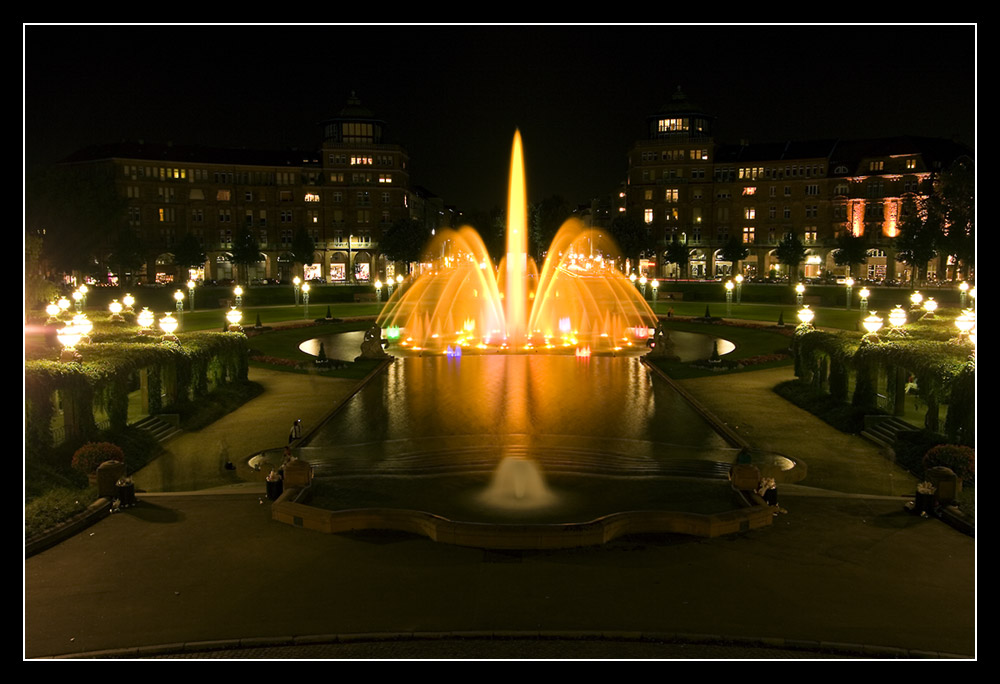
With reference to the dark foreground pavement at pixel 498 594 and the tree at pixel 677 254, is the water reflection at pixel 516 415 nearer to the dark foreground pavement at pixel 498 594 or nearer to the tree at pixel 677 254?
the dark foreground pavement at pixel 498 594

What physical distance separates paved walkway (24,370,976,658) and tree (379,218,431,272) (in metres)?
81.7

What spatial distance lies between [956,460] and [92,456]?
783 inches

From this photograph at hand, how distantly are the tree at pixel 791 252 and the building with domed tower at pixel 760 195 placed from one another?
2.33 m

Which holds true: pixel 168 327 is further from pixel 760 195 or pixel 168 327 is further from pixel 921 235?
pixel 760 195

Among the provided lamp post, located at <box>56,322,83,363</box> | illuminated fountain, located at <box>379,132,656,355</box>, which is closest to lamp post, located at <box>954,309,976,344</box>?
illuminated fountain, located at <box>379,132,656,355</box>

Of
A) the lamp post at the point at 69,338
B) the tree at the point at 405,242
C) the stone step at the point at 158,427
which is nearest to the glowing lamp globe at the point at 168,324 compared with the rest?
the stone step at the point at 158,427

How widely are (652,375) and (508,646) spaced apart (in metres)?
24.4

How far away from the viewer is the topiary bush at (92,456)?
61.0 feet

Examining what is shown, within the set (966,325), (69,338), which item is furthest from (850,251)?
(69,338)

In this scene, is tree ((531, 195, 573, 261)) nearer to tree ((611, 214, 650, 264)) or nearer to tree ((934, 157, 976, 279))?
tree ((611, 214, 650, 264))

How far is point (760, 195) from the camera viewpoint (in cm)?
10581

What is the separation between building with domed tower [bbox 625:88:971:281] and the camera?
99562 mm

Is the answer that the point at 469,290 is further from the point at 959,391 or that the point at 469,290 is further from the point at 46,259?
the point at 959,391

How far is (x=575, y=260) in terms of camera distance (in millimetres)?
122500
